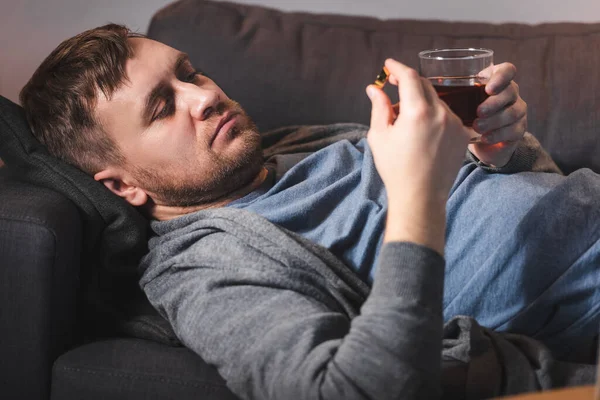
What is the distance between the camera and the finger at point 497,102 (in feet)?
4.29

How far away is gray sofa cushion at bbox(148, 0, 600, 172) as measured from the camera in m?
1.86

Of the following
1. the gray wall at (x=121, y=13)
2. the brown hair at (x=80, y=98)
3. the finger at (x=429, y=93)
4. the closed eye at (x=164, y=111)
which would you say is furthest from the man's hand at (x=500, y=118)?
the gray wall at (x=121, y=13)

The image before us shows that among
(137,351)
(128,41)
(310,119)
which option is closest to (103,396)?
(137,351)

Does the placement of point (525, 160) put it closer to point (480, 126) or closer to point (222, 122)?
point (480, 126)

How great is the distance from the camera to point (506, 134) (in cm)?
140

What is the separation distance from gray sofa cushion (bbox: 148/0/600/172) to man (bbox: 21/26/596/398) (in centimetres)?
19

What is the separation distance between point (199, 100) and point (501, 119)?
0.62 metres

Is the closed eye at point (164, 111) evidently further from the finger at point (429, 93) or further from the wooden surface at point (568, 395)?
the wooden surface at point (568, 395)

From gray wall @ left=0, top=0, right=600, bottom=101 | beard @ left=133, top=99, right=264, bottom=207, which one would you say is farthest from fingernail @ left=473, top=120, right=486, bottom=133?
gray wall @ left=0, top=0, right=600, bottom=101

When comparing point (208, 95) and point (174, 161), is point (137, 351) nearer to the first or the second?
point (174, 161)

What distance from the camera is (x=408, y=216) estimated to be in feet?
3.46

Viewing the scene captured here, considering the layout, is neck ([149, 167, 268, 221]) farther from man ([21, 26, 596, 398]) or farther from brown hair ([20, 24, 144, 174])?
brown hair ([20, 24, 144, 174])

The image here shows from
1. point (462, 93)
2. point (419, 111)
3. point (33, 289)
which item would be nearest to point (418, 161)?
point (419, 111)

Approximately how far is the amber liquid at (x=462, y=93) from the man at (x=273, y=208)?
2.9 inches
